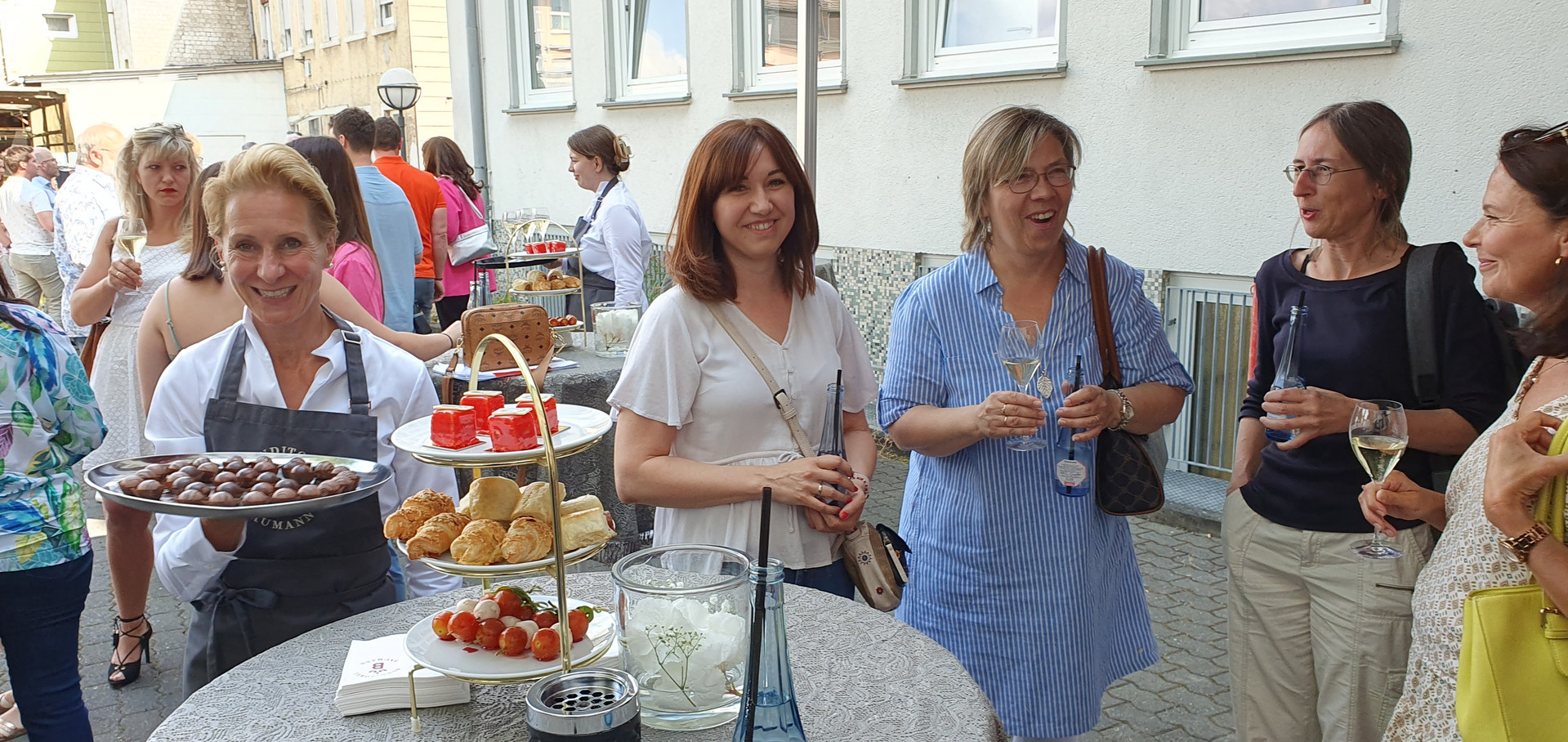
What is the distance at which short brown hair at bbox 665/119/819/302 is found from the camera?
8.16 feet

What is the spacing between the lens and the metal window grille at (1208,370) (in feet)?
20.0

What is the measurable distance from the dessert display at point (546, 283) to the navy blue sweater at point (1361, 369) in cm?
452

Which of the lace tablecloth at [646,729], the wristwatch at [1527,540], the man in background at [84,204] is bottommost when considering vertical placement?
the lace tablecloth at [646,729]

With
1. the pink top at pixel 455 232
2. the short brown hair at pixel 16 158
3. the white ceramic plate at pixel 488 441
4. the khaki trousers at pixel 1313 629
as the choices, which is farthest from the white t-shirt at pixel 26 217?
the khaki trousers at pixel 1313 629

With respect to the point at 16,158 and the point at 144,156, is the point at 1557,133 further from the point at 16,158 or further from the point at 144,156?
A: the point at 16,158

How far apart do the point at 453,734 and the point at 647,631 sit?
0.37m

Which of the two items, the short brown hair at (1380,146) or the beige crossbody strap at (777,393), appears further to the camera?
the short brown hair at (1380,146)

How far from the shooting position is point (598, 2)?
1177 cm

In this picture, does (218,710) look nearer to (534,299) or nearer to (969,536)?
(969,536)

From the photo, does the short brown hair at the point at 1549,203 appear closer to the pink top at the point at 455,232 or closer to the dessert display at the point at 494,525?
the dessert display at the point at 494,525

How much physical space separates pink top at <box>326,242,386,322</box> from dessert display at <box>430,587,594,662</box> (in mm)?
3129

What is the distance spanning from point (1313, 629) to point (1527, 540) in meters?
0.95

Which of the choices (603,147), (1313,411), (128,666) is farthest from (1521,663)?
(603,147)

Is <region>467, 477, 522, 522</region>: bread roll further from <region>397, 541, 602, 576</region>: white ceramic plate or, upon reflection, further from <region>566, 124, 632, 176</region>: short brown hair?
<region>566, 124, 632, 176</region>: short brown hair
